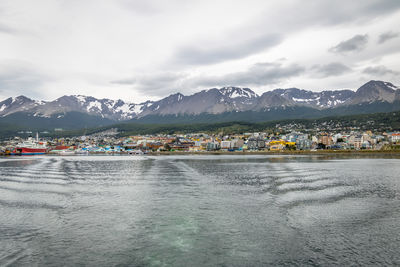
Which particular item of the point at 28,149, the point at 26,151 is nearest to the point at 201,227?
the point at 26,151

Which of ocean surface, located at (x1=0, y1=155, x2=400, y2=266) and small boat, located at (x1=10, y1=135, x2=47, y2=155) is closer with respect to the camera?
ocean surface, located at (x1=0, y1=155, x2=400, y2=266)

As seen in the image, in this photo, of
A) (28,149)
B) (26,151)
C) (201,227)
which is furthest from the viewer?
(28,149)

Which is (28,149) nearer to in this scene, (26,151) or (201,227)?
(26,151)

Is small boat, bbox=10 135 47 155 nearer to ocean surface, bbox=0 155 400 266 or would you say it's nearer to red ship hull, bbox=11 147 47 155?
red ship hull, bbox=11 147 47 155

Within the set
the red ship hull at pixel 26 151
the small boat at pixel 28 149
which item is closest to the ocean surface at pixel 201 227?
the red ship hull at pixel 26 151

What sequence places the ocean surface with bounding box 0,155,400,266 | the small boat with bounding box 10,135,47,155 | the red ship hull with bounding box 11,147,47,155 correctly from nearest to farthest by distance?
the ocean surface with bounding box 0,155,400,266, the red ship hull with bounding box 11,147,47,155, the small boat with bounding box 10,135,47,155

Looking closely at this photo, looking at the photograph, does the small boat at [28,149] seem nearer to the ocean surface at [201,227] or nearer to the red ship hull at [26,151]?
the red ship hull at [26,151]

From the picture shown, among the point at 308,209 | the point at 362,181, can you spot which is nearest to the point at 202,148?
the point at 362,181

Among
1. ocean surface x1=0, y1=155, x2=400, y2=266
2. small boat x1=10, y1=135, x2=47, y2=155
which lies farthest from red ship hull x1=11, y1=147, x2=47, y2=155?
ocean surface x1=0, y1=155, x2=400, y2=266

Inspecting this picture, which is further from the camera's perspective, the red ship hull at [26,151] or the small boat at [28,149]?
the small boat at [28,149]

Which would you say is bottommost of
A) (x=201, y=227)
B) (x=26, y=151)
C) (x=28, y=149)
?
(x=26, y=151)

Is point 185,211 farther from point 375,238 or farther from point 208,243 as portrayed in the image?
point 375,238

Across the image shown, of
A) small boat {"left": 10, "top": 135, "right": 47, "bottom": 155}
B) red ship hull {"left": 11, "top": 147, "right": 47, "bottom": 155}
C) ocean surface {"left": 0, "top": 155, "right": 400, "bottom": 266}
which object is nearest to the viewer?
ocean surface {"left": 0, "top": 155, "right": 400, "bottom": 266}

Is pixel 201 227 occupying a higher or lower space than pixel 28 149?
lower
